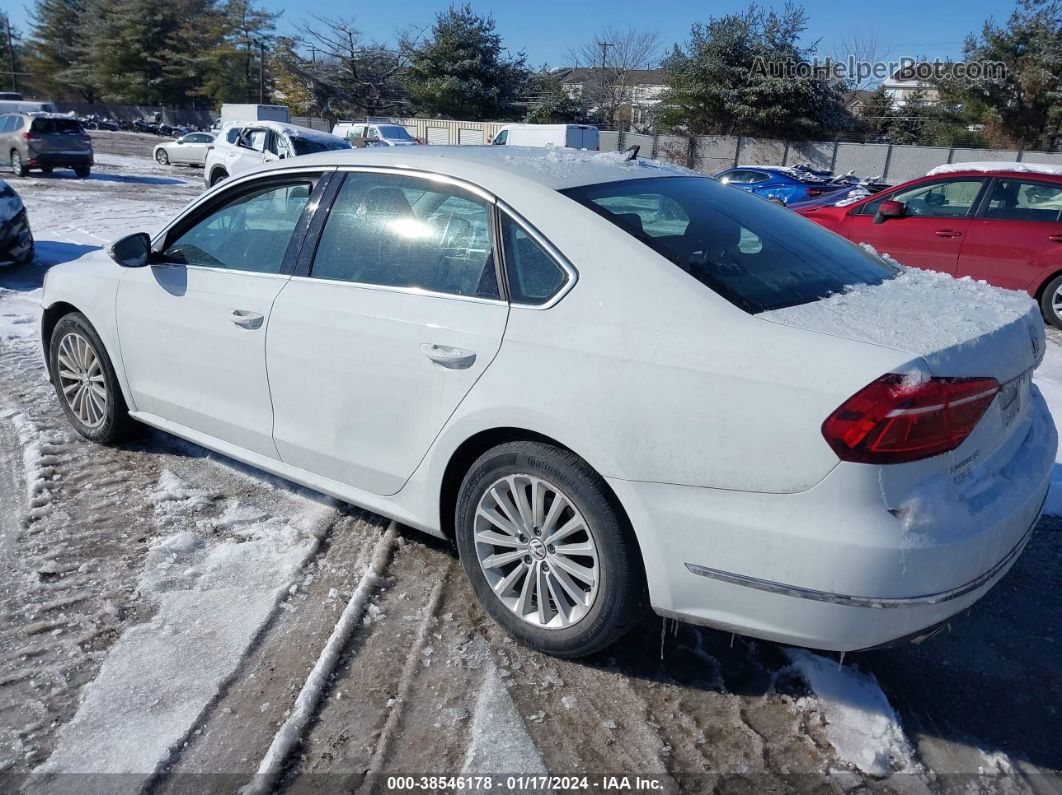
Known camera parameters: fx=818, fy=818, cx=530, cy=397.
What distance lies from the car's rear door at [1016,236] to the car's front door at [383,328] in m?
6.84

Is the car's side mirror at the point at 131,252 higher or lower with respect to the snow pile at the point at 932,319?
lower

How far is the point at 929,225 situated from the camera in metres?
8.52

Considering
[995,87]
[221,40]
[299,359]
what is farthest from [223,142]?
[221,40]

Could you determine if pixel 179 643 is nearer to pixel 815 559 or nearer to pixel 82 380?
pixel 815 559

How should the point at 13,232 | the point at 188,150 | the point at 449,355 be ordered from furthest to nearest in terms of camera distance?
the point at 188,150 → the point at 13,232 → the point at 449,355

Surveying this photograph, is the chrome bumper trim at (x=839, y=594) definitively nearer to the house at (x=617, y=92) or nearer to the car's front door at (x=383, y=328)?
the car's front door at (x=383, y=328)

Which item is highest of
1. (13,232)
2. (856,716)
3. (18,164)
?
(13,232)

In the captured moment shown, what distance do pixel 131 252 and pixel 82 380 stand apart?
1.00 meters

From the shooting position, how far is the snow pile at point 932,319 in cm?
228

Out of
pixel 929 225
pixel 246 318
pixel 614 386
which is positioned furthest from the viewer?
pixel 929 225

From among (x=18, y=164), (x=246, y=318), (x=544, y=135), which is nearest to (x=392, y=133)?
A: (x=544, y=135)

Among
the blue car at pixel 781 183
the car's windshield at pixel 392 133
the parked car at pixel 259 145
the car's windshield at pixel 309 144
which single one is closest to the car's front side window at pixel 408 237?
the parked car at pixel 259 145

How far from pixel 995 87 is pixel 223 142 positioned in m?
32.8

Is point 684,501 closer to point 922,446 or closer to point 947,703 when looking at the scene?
point 922,446
